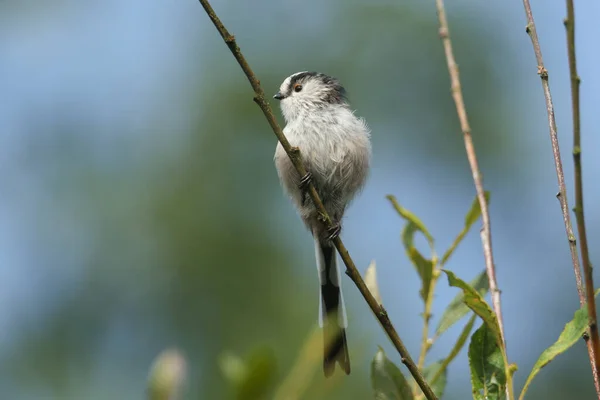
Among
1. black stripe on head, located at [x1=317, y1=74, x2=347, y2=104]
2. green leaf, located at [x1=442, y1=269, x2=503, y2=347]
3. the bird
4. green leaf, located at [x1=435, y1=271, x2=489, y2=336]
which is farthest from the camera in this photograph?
black stripe on head, located at [x1=317, y1=74, x2=347, y2=104]

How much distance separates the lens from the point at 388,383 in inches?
70.8

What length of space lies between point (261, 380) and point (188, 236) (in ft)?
32.8

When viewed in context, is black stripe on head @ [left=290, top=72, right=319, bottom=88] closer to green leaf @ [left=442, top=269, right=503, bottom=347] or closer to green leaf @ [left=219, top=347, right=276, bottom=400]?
green leaf @ [left=442, top=269, right=503, bottom=347]

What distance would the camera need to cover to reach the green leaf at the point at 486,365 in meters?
1.74

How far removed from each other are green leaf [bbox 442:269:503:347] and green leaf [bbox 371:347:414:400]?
24 centimetres

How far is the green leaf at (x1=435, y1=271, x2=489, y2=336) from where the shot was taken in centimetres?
209

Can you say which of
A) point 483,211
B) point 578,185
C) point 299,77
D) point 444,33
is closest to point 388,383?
point 483,211

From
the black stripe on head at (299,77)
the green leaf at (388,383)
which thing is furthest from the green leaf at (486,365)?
the black stripe on head at (299,77)

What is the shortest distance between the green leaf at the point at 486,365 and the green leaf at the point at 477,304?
1 cm

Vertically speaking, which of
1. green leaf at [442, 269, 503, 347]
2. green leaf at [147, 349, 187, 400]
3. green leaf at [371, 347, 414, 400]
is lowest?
green leaf at [147, 349, 187, 400]

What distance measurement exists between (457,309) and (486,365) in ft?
1.12

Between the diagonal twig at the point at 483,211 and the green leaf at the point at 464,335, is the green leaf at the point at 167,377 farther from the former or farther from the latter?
the green leaf at the point at 464,335

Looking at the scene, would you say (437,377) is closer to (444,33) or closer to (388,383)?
(388,383)

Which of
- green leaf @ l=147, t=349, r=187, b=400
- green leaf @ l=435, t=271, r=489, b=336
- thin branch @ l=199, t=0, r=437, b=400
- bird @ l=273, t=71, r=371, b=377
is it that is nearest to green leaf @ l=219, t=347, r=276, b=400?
green leaf @ l=147, t=349, r=187, b=400
